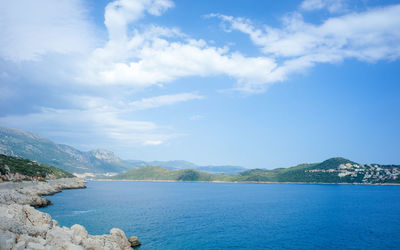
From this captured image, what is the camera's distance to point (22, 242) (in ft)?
74.2

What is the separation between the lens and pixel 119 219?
6888 cm

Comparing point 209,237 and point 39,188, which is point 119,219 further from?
point 39,188

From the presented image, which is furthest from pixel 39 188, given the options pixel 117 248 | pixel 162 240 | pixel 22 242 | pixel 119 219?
pixel 22 242

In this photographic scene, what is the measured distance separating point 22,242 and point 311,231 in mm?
57056

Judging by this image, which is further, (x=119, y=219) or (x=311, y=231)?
(x=119, y=219)

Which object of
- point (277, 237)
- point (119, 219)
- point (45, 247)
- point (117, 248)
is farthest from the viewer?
point (119, 219)

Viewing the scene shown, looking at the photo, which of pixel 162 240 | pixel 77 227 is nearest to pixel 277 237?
pixel 162 240

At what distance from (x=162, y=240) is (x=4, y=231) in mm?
30170

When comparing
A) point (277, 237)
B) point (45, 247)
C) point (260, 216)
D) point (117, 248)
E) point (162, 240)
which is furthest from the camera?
point (260, 216)

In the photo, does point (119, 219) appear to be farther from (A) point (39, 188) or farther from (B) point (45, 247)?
(A) point (39, 188)

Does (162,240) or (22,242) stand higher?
(22,242)

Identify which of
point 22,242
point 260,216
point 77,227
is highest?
point 22,242

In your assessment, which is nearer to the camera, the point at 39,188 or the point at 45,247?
the point at 45,247

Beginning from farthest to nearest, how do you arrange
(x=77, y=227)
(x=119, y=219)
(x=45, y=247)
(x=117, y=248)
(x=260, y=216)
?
(x=260, y=216)
(x=119, y=219)
(x=77, y=227)
(x=117, y=248)
(x=45, y=247)
